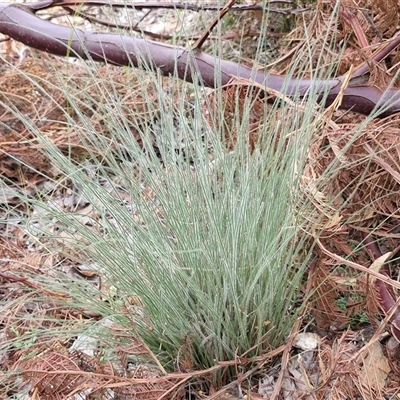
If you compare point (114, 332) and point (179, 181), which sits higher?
point (179, 181)

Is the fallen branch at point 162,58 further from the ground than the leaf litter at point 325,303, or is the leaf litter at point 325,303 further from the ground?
the fallen branch at point 162,58

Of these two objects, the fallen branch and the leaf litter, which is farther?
the fallen branch

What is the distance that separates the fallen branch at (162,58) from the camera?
59.0 inches

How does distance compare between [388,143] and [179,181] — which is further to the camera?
[388,143]

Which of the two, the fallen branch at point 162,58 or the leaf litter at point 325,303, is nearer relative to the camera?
the leaf litter at point 325,303

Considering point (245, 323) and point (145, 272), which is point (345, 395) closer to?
point (245, 323)

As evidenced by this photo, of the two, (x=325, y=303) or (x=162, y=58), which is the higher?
(x=162, y=58)

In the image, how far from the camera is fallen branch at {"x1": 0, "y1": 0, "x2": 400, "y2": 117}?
150 cm

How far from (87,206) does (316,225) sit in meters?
1.08

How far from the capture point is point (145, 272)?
119cm

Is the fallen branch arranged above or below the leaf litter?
above

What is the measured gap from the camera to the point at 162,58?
1.75 metres

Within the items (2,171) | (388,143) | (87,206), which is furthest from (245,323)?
(2,171)

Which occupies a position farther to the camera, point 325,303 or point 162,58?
point 162,58
